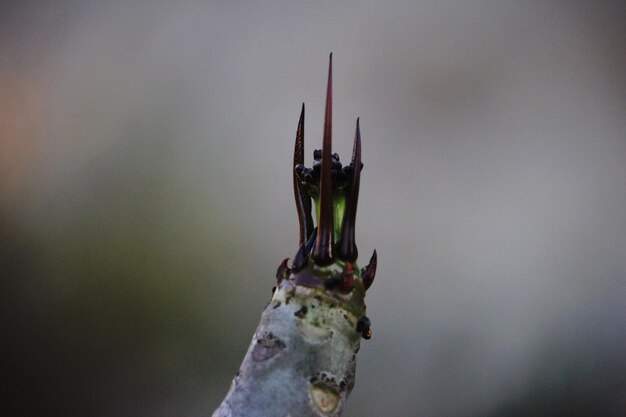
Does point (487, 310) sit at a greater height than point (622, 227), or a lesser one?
lesser

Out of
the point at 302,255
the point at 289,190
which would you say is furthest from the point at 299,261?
the point at 289,190

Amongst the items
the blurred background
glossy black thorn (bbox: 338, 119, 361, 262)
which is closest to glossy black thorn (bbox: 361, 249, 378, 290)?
glossy black thorn (bbox: 338, 119, 361, 262)

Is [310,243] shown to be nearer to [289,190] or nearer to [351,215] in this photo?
[351,215]

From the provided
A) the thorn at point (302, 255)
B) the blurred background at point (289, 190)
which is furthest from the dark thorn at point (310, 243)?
the blurred background at point (289, 190)

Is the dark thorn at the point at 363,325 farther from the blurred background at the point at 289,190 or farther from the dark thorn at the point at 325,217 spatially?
the blurred background at the point at 289,190

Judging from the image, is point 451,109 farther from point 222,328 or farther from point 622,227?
point 222,328

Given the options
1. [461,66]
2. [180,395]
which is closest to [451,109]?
[461,66]
